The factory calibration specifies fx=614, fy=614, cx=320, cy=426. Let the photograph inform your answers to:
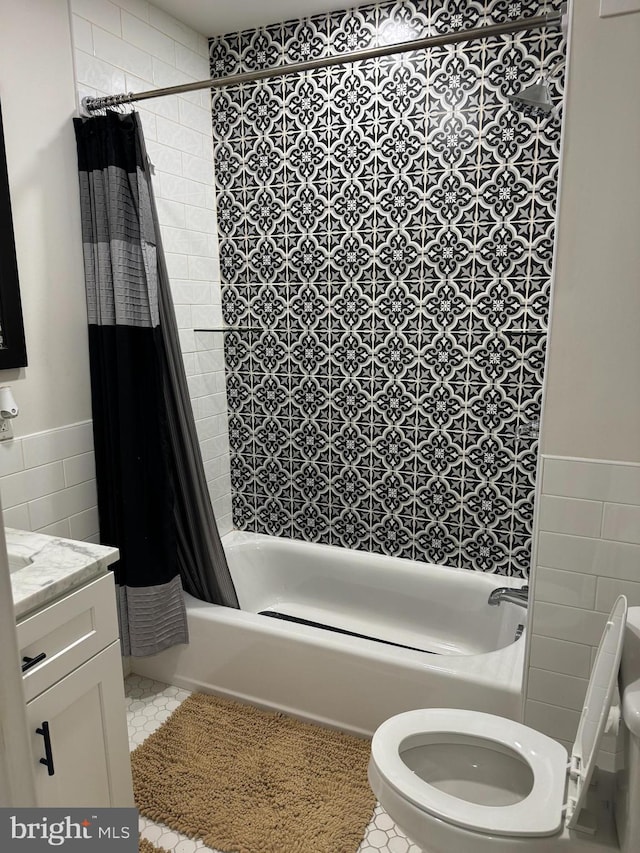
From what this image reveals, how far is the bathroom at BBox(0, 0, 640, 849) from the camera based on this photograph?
158 cm

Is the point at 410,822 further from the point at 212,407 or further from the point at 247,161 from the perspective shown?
the point at 247,161

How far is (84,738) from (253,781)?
0.74 meters

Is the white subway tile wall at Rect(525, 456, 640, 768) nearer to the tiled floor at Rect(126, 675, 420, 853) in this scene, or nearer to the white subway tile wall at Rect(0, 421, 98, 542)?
the tiled floor at Rect(126, 675, 420, 853)

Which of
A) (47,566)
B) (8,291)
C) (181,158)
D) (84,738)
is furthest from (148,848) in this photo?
(181,158)

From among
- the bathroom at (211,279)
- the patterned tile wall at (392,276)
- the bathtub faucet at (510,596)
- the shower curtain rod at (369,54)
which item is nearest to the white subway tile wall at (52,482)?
the bathroom at (211,279)

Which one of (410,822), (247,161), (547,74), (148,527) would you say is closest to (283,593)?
(148,527)

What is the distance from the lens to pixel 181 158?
9.01ft

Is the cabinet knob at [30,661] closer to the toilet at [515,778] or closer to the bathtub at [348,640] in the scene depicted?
the toilet at [515,778]

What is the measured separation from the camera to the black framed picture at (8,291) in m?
1.94

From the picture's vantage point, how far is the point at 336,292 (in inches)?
111

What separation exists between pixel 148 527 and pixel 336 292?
4.34 ft

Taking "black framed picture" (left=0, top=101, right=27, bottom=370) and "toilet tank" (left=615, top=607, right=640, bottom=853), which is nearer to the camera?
"toilet tank" (left=615, top=607, right=640, bottom=853)

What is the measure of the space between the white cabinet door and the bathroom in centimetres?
53

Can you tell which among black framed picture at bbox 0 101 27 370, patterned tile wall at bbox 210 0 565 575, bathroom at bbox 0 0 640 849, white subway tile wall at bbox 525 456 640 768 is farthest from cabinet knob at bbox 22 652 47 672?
patterned tile wall at bbox 210 0 565 575
